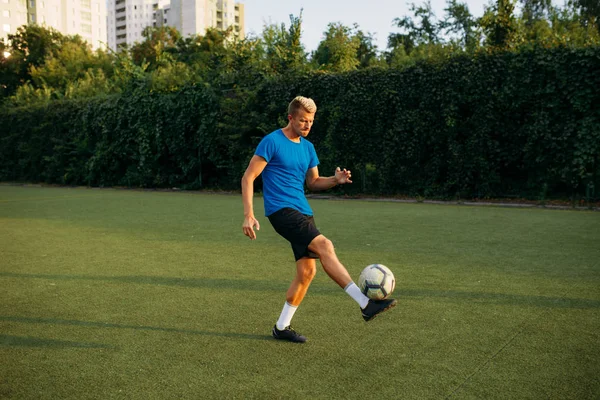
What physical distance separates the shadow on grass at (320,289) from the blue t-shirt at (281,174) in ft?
5.44

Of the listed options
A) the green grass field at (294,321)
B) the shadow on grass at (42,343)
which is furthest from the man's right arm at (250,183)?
the shadow on grass at (42,343)

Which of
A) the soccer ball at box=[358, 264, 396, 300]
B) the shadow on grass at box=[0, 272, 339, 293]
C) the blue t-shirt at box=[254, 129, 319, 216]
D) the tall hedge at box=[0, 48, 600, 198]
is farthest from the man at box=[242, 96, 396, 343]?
the tall hedge at box=[0, 48, 600, 198]

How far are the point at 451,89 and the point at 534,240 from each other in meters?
8.20

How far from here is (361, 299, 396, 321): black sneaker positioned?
3961 millimetres

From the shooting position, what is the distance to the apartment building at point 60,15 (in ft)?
306

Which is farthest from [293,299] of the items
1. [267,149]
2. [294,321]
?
[267,149]

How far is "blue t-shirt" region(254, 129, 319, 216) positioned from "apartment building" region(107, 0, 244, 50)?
11065cm

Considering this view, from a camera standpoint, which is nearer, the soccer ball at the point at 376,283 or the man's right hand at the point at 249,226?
the man's right hand at the point at 249,226

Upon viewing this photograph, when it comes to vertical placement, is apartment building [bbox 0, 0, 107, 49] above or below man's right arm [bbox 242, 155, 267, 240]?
above

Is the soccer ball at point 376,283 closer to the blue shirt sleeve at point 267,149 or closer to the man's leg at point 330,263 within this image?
the man's leg at point 330,263

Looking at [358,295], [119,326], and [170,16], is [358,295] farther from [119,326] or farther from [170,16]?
[170,16]

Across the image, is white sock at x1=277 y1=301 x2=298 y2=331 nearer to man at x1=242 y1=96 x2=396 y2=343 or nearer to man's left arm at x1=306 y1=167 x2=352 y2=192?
man at x1=242 y1=96 x2=396 y2=343

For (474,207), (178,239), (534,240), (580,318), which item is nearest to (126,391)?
(580,318)

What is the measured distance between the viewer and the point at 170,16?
120m
